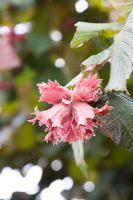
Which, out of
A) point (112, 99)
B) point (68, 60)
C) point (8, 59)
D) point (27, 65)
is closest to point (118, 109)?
point (112, 99)

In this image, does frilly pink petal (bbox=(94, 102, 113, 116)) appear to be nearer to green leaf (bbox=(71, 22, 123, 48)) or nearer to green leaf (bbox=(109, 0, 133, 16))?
green leaf (bbox=(71, 22, 123, 48))

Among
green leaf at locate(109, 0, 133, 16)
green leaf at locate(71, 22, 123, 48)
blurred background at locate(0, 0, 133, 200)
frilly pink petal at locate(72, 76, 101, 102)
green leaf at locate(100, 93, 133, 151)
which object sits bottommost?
green leaf at locate(100, 93, 133, 151)

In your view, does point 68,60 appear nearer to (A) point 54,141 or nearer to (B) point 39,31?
(B) point 39,31

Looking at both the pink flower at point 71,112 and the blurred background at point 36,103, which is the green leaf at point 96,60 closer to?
the pink flower at point 71,112

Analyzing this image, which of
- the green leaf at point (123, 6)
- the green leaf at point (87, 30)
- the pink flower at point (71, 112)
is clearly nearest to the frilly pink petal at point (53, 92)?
the pink flower at point (71, 112)

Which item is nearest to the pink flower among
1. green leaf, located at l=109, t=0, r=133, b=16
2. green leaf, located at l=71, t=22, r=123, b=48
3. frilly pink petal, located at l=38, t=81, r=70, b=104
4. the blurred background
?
frilly pink petal, located at l=38, t=81, r=70, b=104

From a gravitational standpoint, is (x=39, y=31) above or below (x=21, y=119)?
above

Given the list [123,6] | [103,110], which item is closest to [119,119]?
[103,110]
